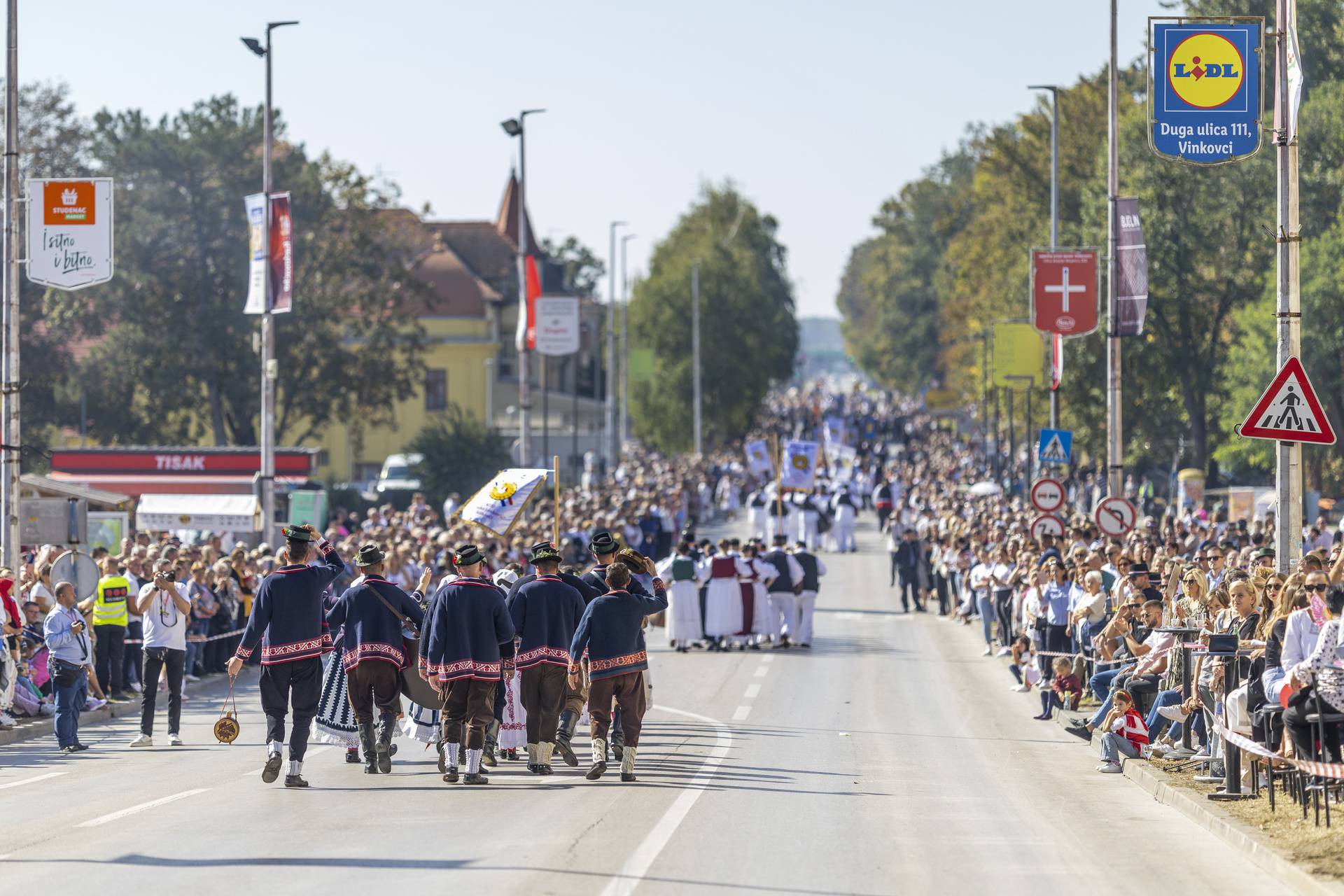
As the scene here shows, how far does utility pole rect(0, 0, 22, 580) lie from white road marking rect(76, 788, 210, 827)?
8.92 m

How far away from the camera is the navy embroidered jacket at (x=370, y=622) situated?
1395 cm

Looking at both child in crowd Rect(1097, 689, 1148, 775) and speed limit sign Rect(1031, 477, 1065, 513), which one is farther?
speed limit sign Rect(1031, 477, 1065, 513)

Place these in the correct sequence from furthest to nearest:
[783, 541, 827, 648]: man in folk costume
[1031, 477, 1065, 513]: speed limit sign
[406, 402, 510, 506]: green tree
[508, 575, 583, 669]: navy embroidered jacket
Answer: [406, 402, 510, 506]: green tree < [1031, 477, 1065, 513]: speed limit sign < [783, 541, 827, 648]: man in folk costume < [508, 575, 583, 669]: navy embroidered jacket

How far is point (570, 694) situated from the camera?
596 inches

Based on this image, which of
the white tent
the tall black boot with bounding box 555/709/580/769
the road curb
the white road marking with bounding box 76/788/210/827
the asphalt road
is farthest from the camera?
the white tent

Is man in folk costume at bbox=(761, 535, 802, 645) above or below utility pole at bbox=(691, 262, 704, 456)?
below

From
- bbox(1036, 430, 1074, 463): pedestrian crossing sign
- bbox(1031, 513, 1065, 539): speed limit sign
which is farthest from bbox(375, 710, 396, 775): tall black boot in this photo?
bbox(1036, 430, 1074, 463): pedestrian crossing sign

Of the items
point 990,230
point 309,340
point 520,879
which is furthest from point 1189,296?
point 520,879

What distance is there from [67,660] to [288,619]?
415cm

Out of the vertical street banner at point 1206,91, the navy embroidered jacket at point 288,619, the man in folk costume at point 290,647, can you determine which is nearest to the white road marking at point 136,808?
the man in folk costume at point 290,647

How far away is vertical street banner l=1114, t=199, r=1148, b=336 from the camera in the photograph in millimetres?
25406

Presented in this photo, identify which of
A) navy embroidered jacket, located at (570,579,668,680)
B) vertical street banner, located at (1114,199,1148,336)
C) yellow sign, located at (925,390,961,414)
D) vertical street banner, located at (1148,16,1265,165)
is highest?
vertical street banner, located at (1148,16,1265,165)

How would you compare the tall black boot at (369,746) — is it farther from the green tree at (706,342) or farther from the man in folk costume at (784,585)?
the green tree at (706,342)

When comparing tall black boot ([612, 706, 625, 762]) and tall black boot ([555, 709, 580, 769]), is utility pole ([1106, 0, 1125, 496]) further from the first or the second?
tall black boot ([555, 709, 580, 769])
